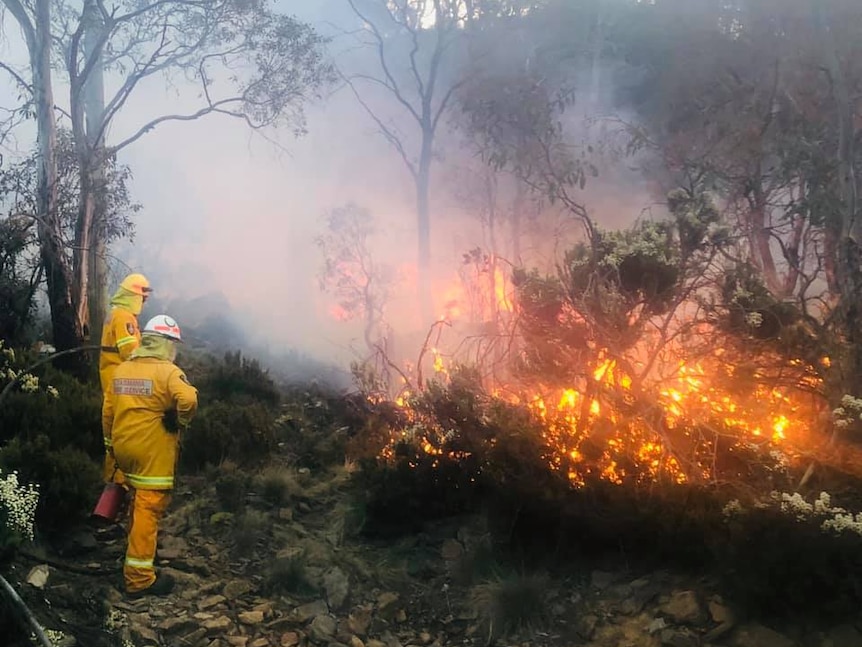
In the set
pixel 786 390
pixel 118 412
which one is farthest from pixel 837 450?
pixel 118 412

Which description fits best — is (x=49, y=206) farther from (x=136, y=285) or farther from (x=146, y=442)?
(x=146, y=442)

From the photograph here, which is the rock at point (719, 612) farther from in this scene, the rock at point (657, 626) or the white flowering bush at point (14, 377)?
the white flowering bush at point (14, 377)

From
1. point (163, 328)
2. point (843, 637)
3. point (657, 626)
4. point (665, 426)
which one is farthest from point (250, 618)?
point (843, 637)

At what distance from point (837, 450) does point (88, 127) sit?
41.4ft

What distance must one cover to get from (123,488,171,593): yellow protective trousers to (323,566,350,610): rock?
1.30 m

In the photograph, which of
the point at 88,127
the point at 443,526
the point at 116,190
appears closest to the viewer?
the point at 443,526

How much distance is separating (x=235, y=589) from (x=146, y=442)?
1.36 m

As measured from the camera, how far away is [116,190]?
11523 mm

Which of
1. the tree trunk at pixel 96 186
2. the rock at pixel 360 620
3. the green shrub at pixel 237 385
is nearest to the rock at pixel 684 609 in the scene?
the rock at pixel 360 620

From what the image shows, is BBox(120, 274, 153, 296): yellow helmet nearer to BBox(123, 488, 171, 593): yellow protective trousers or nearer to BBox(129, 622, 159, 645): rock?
BBox(123, 488, 171, 593): yellow protective trousers

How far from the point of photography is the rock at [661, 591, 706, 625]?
451cm

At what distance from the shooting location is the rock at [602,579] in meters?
5.19

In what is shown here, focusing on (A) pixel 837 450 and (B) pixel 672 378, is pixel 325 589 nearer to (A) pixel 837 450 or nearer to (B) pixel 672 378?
(B) pixel 672 378

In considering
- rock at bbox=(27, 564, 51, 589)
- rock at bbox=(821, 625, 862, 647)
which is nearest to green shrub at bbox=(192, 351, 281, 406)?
rock at bbox=(27, 564, 51, 589)
